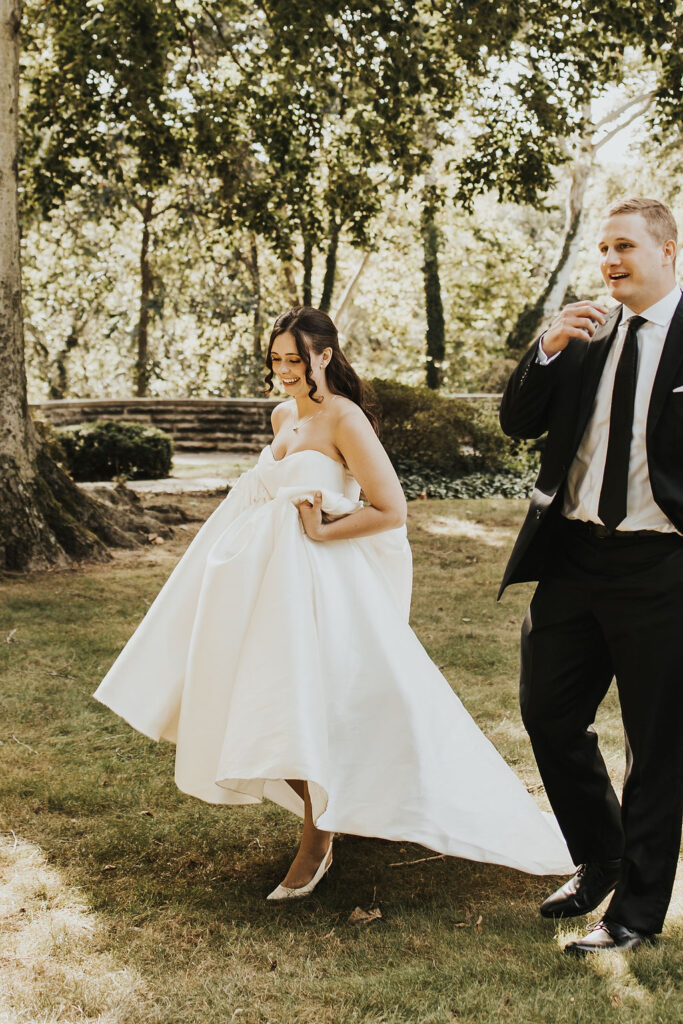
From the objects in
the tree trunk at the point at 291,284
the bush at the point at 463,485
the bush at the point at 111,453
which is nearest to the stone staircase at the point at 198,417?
the bush at the point at 111,453

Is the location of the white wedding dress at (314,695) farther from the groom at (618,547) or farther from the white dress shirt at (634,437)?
the white dress shirt at (634,437)

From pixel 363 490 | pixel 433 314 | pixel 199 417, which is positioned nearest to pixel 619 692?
pixel 363 490

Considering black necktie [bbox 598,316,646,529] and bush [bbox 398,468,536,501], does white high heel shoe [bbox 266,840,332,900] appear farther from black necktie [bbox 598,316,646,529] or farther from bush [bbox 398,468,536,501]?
bush [bbox 398,468,536,501]

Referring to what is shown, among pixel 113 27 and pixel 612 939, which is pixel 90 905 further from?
pixel 113 27

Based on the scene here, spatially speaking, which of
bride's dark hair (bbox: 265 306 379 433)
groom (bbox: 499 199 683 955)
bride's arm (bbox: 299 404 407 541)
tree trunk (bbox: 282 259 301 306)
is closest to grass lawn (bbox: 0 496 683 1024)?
groom (bbox: 499 199 683 955)

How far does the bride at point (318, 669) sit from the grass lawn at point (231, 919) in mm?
273

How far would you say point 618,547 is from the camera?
2910mm

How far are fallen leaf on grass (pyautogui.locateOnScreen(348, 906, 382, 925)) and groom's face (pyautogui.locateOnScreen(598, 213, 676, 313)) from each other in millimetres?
2133

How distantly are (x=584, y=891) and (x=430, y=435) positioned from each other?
10.4 metres

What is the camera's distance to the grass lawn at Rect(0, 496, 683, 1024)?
268 centimetres

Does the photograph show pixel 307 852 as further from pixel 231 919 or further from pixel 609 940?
pixel 609 940

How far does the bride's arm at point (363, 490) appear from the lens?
10.8 ft

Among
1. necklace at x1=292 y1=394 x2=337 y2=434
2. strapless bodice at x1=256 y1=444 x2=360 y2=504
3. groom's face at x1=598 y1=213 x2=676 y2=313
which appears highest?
groom's face at x1=598 y1=213 x2=676 y2=313

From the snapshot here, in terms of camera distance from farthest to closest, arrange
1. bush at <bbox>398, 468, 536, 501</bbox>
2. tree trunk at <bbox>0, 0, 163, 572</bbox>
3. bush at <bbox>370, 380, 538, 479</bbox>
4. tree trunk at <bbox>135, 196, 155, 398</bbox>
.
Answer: tree trunk at <bbox>135, 196, 155, 398</bbox> < bush at <bbox>370, 380, 538, 479</bbox> < bush at <bbox>398, 468, 536, 501</bbox> < tree trunk at <bbox>0, 0, 163, 572</bbox>
